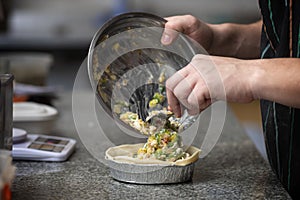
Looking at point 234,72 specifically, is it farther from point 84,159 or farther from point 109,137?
point 109,137

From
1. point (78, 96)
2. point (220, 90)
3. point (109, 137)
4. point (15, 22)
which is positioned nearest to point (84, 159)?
point (109, 137)

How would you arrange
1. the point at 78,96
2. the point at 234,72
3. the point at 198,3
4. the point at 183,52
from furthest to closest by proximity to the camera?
the point at 198,3 < the point at 78,96 < the point at 183,52 < the point at 234,72

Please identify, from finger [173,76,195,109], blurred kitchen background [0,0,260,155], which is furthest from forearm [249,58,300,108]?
blurred kitchen background [0,0,260,155]

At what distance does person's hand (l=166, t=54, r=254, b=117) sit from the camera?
103 cm

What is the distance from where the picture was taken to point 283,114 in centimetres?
121

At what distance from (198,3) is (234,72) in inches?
117

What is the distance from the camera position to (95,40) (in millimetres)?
1174

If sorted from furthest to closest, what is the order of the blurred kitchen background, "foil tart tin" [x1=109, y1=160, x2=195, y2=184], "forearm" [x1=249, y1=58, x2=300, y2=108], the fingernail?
1. the blurred kitchen background
2. the fingernail
3. "foil tart tin" [x1=109, y1=160, x2=195, y2=184]
4. "forearm" [x1=249, y1=58, x2=300, y2=108]

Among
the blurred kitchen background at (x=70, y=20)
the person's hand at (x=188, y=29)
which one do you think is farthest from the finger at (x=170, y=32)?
the blurred kitchen background at (x=70, y=20)

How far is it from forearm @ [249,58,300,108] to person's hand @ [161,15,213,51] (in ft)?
0.87

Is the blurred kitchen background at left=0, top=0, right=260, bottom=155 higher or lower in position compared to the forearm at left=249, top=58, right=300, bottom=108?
lower

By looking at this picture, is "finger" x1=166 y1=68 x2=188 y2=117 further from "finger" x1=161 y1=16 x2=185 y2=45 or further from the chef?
"finger" x1=161 y1=16 x2=185 y2=45

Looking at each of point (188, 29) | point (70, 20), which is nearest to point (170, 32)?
point (188, 29)

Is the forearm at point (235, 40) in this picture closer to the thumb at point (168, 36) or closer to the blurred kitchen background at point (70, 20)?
the thumb at point (168, 36)
